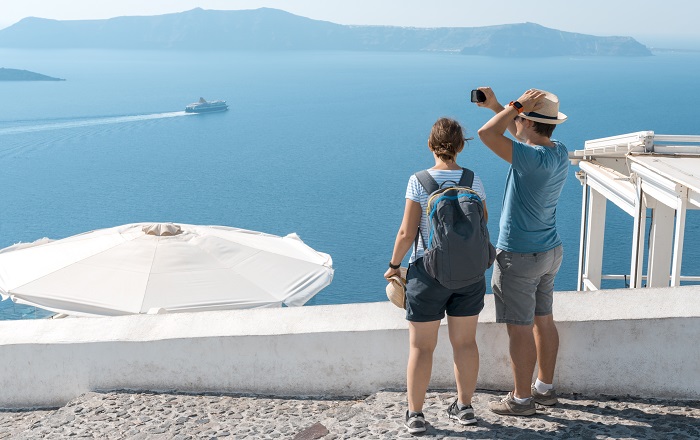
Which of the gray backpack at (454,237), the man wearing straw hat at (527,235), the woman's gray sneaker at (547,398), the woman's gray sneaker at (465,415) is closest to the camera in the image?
the gray backpack at (454,237)

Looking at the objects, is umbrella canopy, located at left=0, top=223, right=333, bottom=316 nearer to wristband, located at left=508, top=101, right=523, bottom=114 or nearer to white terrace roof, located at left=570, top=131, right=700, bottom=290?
white terrace roof, located at left=570, top=131, right=700, bottom=290

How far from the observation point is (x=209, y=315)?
3.59 metres

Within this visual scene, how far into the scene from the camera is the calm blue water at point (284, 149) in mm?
44781

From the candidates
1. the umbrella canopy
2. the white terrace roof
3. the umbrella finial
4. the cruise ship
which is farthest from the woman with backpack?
the cruise ship

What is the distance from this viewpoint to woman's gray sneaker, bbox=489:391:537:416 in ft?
10.00

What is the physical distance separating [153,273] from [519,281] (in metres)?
7.75

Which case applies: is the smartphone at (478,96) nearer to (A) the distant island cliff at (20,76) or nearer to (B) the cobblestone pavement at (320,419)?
(B) the cobblestone pavement at (320,419)

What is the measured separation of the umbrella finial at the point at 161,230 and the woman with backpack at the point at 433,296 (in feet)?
27.9

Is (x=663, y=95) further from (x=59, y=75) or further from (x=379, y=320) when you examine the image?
(x=379, y=320)

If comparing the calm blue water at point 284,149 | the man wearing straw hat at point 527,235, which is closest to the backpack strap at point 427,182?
the man wearing straw hat at point 527,235

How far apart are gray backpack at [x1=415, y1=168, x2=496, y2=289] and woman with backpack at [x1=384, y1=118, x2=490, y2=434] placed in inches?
1.9

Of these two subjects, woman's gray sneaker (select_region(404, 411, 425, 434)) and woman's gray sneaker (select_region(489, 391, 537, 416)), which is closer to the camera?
woman's gray sneaker (select_region(404, 411, 425, 434))

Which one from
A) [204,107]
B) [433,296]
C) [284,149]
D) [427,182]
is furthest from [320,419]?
[204,107]

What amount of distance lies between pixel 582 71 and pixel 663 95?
139ft
